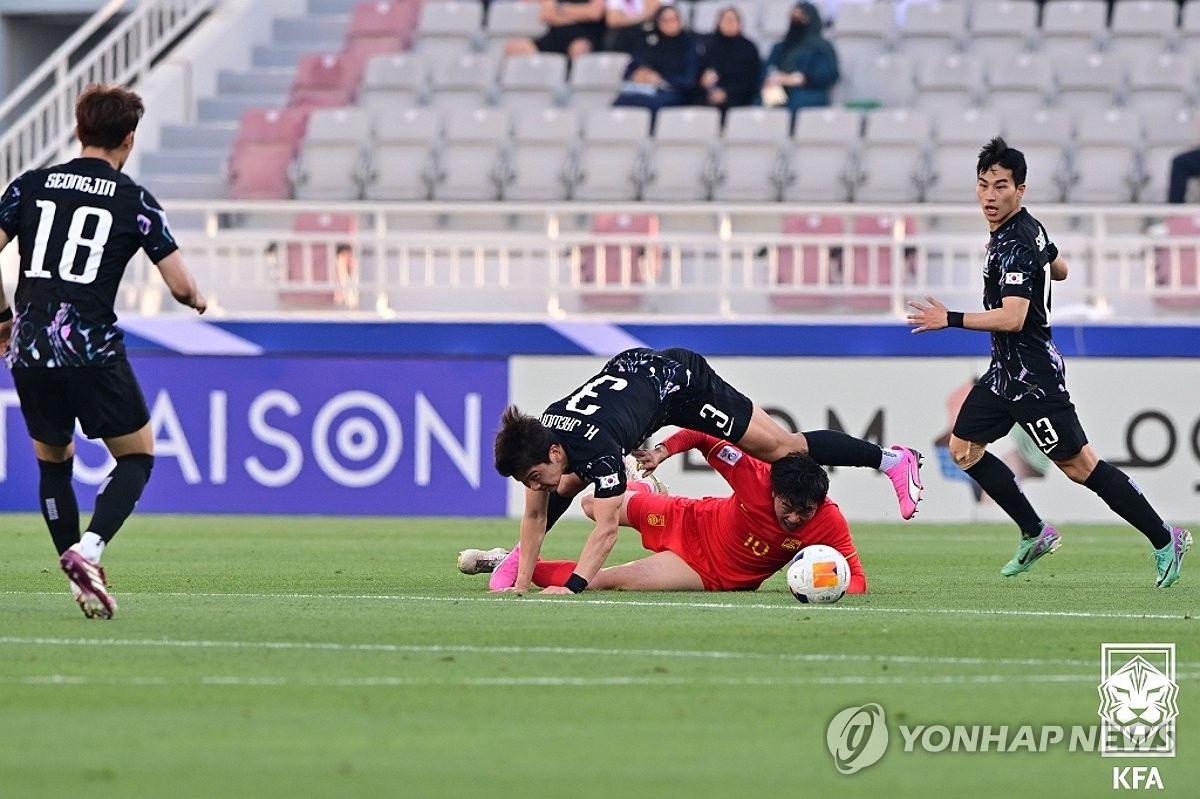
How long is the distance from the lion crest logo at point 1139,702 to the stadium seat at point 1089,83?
15.3 meters

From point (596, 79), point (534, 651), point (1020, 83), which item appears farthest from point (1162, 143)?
point (534, 651)

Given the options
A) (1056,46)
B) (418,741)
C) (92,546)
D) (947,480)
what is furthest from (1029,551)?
(1056,46)

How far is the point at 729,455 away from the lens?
1004 centimetres

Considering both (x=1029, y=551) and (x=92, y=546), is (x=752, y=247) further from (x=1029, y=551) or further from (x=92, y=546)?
(x=92, y=546)

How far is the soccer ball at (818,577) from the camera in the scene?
9156 millimetres

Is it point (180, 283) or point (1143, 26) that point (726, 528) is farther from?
point (1143, 26)

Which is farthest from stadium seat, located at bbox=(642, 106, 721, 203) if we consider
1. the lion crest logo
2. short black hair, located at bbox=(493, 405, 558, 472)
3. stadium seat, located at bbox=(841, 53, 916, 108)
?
the lion crest logo

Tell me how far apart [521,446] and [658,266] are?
32.7 feet

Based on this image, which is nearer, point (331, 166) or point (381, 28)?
point (331, 166)

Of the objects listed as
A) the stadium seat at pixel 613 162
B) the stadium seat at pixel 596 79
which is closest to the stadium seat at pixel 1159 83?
the stadium seat at pixel 613 162

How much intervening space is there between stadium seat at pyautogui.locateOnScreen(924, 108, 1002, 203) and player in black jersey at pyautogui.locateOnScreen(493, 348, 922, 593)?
9.46 m

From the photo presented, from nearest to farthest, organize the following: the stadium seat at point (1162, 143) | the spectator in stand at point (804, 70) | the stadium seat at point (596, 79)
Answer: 1. the stadium seat at point (1162, 143)
2. the spectator in stand at point (804, 70)
3. the stadium seat at point (596, 79)

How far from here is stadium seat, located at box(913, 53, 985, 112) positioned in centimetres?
2127

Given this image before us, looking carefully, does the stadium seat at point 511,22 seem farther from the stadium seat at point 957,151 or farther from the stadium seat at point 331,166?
the stadium seat at point 957,151
